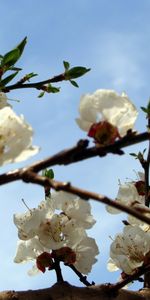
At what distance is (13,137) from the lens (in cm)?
141

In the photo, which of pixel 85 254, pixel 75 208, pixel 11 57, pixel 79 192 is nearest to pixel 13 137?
pixel 79 192

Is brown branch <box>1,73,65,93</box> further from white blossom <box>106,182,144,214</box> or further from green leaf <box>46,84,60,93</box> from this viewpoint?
white blossom <box>106,182,144,214</box>

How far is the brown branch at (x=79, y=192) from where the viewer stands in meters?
1.09

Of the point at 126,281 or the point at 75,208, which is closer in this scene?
the point at 126,281

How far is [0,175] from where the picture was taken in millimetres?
1191

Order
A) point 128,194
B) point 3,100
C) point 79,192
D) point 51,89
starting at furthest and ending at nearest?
point 51,89
point 128,194
point 3,100
point 79,192

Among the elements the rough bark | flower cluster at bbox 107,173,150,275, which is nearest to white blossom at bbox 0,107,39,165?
the rough bark

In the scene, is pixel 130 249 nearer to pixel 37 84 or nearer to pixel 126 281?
pixel 126 281

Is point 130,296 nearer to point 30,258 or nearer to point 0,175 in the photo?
point 30,258

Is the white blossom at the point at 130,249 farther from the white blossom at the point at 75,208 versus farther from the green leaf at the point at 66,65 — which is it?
the green leaf at the point at 66,65

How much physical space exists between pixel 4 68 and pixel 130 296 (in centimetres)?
106

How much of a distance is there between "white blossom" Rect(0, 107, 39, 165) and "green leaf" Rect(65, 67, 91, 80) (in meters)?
1.13

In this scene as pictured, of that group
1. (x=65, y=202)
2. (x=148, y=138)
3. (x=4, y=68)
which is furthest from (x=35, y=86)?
(x=148, y=138)

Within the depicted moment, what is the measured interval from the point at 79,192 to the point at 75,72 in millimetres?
1483
